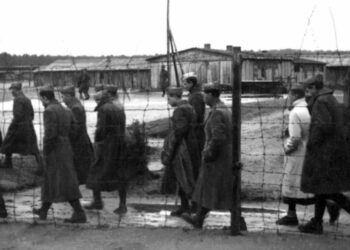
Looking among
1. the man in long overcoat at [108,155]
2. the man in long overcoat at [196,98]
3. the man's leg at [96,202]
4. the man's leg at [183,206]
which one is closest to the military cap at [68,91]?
the man in long overcoat at [108,155]

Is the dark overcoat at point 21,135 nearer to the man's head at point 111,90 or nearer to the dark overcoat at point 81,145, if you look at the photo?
the dark overcoat at point 81,145

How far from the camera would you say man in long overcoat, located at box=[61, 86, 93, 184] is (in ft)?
29.5

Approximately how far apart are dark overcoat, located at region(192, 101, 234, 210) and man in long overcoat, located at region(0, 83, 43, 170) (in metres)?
5.17

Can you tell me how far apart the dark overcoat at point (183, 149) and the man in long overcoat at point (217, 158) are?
68cm

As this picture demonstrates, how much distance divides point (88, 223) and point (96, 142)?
4.48ft

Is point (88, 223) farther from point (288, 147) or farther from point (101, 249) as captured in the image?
point (288, 147)

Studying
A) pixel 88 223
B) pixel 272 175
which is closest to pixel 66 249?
pixel 88 223

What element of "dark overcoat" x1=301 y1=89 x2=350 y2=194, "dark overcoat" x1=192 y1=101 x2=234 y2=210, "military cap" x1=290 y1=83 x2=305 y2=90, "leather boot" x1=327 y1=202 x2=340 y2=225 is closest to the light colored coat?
"military cap" x1=290 y1=83 x2=305 y2=90

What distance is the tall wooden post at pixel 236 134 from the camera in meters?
6.38

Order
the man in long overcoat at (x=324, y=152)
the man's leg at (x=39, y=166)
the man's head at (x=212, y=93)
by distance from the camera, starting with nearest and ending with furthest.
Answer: the man in long overcoat at (x=324, y=152) < the man's head at (x=212, y=93) < the man's leg at (x=39, y=166)

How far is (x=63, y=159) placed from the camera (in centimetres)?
737

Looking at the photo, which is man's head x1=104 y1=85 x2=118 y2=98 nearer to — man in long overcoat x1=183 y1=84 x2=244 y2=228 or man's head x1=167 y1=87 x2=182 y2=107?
man's head x1=167 y1=87 x2=182 y2=107

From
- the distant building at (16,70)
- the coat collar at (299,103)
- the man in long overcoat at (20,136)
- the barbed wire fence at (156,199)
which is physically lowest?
the barbed wire fence at (156,199)

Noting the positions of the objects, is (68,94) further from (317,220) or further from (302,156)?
(317,220)
